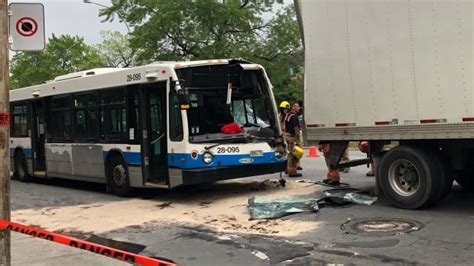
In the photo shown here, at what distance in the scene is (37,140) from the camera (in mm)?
16266

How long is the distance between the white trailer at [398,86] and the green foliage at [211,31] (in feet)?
68.6

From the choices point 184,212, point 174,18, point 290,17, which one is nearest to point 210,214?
point 184,212

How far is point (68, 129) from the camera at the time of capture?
14.5m

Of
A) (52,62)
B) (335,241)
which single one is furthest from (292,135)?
(52,62)

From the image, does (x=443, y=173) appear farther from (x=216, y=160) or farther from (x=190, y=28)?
(x=190, y=28)

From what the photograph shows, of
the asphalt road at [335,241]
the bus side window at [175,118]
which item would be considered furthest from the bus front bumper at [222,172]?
the asphalt road at [335,241]

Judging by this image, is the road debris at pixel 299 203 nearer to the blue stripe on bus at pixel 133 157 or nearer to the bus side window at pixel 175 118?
the bus side window at pixel 175 118

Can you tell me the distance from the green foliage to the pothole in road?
22653 millimetres

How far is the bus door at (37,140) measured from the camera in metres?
16.1

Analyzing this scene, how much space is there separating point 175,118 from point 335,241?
15.5 ft

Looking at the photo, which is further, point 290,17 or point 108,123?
point 290,17

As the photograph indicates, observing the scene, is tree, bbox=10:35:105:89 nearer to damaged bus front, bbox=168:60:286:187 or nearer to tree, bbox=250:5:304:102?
tree, bbox=250:5:304:102

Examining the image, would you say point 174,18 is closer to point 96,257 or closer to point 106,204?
point 106,204

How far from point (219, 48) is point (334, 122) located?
22151 mm
